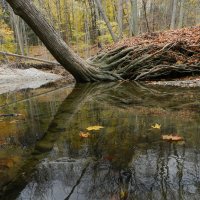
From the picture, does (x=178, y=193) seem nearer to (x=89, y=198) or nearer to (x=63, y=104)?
(x=89, y=198)

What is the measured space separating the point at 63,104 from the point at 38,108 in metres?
0.55

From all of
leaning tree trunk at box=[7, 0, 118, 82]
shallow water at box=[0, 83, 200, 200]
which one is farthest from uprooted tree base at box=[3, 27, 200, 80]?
shallow water at box=[0, 83, 200, 200]

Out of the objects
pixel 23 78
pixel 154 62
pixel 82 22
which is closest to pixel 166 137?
pixel 154 62

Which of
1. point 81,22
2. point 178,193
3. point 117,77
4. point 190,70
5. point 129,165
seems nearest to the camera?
point 178,193

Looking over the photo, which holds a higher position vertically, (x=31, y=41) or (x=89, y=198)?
(x=31, y=41)

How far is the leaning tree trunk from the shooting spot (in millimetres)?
7344

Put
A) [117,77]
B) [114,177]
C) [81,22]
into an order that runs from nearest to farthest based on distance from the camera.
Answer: [114,177] < [117,77] < [81,22]

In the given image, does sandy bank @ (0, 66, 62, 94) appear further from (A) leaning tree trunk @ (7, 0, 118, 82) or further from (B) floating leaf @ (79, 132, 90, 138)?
(B) floating leaf @ (79, 132, 90, 138)

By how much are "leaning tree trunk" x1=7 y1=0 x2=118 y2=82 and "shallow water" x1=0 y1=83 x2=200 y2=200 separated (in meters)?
3.42

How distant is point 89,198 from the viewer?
2.19 m

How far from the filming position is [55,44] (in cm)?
857

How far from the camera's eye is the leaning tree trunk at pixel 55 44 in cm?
734

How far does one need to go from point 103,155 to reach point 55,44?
6.18 meters

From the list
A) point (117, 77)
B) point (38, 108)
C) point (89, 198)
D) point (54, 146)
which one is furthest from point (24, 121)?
point (117, 77)
